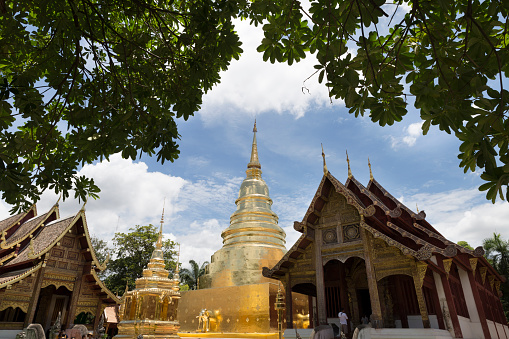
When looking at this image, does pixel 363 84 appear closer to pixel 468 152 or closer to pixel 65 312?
pixel 468 152

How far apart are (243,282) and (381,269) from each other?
901 cm

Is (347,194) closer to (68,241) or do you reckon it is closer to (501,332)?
(501,332)

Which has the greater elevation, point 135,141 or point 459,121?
point 135,141

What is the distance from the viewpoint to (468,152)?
8.45 ft

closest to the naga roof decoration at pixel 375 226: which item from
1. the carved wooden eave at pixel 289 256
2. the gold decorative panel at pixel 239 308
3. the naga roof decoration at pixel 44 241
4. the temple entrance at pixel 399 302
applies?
the carved wooden eave at pixel 289 256

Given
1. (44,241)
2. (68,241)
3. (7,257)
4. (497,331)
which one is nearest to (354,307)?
(497,331)

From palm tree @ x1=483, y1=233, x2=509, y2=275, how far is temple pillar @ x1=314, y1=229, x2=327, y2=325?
25.1 metres

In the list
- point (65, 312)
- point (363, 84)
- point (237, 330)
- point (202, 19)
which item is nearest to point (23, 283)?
point (65, 312)

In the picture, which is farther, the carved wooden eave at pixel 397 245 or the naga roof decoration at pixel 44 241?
the naga roof decoration at pixel 44 241

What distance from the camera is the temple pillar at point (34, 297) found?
37.9 feet

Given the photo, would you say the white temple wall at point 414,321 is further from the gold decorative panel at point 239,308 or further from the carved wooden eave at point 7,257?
the carved wooden eave at point 7,257

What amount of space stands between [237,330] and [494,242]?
1007 inches

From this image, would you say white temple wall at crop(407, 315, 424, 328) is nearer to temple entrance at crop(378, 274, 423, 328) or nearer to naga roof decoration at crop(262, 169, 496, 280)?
temple entrance at crop(378, 274, 423, 328)

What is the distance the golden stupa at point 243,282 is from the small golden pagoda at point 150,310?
55.9 inches
